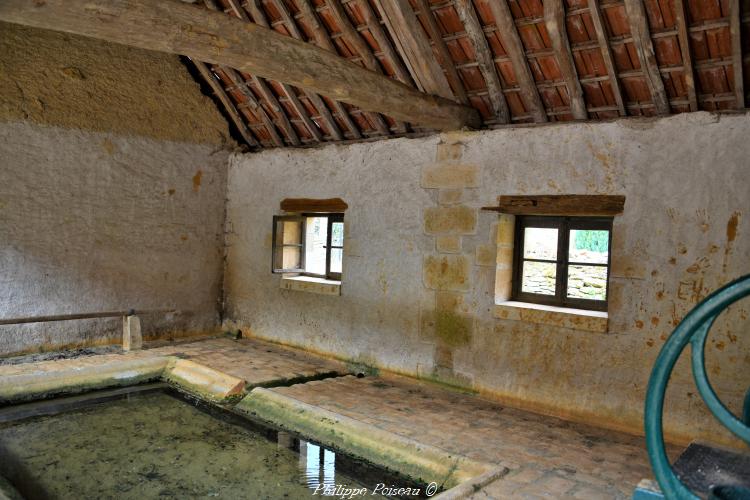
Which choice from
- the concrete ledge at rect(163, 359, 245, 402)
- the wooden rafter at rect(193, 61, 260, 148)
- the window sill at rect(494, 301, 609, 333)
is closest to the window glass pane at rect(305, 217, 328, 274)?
the wooden rafter at rect(193, 61, 260, 148)

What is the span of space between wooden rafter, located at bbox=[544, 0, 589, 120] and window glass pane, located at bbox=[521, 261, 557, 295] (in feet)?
3.98

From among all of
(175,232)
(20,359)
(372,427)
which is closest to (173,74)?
(175,232)

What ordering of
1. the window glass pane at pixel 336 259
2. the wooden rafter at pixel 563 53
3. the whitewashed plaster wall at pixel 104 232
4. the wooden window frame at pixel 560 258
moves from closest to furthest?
the wooden rafter at pixel 563 53, the wooden window frame at pixel 560 258, the whitewashed plaster wall at pixel 104 232, the window glass pane at pixel 336 259

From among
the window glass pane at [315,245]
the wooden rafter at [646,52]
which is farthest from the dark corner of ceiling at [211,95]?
the wooden rafter at [646,52]

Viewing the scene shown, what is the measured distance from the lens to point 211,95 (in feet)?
22.1

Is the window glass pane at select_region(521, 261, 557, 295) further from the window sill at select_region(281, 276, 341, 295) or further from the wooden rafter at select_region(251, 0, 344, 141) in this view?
the wooden rafter at select_region(251, 0, 344, 141)

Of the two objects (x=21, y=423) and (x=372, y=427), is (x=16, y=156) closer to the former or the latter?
(x=21, y=423)

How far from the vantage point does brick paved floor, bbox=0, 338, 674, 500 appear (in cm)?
308

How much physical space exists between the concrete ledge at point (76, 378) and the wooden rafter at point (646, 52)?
Result: 4.79 metres

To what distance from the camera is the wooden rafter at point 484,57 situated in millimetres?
4000

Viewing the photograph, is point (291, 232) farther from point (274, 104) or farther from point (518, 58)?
point (518, 58)

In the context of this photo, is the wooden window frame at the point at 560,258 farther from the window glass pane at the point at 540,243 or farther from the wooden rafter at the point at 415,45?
the wooden rafter at the point at 415,45

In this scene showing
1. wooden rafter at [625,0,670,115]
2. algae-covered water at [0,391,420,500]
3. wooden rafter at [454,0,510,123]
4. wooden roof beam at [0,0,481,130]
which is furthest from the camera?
wooden rafter at [454,0,510,123]

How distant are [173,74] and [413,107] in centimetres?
348
